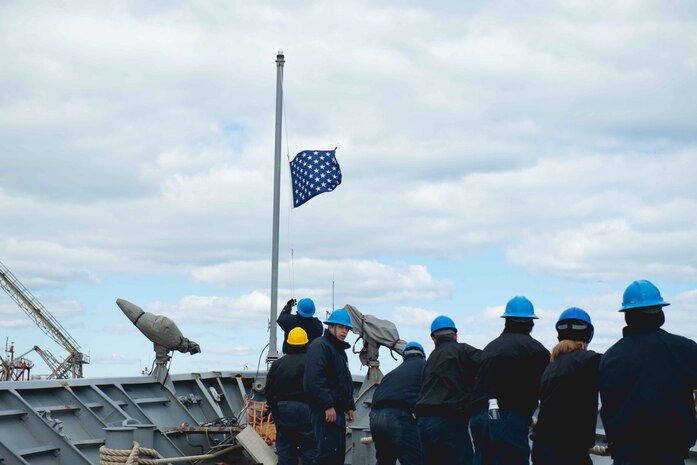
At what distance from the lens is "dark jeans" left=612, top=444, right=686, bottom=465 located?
636 cm

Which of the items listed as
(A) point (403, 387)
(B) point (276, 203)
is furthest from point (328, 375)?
(B) point (276, 203)

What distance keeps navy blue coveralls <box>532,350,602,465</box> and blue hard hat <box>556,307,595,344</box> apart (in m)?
0.16

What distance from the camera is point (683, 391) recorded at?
6.37 metres

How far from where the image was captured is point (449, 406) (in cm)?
923

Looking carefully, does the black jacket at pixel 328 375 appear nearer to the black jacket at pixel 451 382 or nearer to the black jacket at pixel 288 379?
the black jacket at pixel 288 379

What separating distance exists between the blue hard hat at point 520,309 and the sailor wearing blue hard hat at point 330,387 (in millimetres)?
3131

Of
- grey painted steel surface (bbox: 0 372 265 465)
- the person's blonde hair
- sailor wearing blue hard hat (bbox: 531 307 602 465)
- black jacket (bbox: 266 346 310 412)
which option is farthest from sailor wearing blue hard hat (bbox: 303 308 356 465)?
the person's blonde hair

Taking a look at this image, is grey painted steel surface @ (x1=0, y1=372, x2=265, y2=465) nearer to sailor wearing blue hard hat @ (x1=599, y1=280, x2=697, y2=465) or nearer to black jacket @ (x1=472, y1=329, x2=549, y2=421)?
black jacket @ (x1=472, y1=329, x2=549, y2=421)

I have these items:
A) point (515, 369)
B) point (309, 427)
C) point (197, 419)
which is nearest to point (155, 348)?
point (197, 419)

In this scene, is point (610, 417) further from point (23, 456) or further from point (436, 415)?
point (23, 456)

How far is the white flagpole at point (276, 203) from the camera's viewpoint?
1495 centimetres

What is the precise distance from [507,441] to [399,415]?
239cm

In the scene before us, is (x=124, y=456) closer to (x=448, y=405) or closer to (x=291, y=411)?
(x=291, y=411)

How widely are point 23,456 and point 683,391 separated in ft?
26.7
